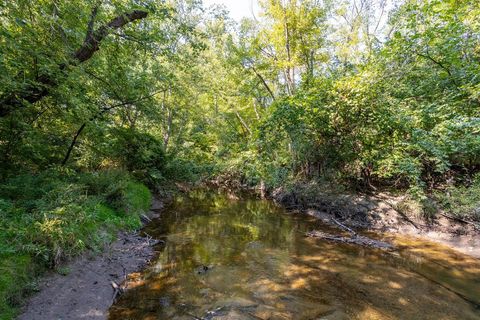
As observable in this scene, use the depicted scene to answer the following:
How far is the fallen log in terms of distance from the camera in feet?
24.0

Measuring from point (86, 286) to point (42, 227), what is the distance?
126 cm

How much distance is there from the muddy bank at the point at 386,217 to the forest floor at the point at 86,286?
24.5ft

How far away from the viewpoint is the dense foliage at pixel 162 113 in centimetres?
502

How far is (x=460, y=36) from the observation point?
8.76 metres

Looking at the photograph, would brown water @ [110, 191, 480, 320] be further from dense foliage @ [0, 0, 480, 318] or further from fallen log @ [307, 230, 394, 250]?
dense foliage @ [0, 0, 480, 318]

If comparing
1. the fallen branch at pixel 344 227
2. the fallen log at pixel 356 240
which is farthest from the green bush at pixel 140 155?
the fallen branch at pixel 344 227

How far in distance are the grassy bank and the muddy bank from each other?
24.8ft

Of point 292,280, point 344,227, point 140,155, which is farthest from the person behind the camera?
point 140,155

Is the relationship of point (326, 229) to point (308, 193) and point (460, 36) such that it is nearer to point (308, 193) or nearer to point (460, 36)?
point (308, 193)

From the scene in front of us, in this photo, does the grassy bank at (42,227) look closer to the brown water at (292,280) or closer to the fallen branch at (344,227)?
the brown water at (292,280)

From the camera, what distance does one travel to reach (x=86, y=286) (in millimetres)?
Answer: 4441

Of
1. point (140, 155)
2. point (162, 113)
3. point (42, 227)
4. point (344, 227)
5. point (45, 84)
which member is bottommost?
point (344, 227)

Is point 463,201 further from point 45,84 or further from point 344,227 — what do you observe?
point 45,84

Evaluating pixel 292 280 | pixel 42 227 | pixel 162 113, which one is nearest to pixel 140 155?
pixel 162 113
